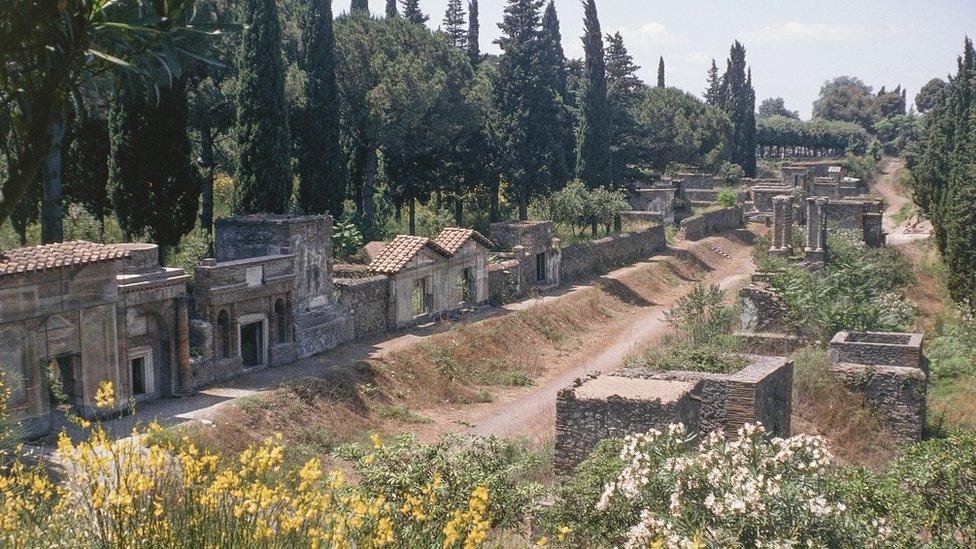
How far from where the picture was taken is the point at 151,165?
82.3 ft

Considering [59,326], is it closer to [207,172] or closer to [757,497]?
[207,172]

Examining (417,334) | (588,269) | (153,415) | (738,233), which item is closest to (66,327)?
(153,415)

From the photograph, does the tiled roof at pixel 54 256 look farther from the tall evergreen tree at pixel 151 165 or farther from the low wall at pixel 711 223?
the low wall at pixel 711 223

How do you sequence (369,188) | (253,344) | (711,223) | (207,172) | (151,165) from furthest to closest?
(711,223)
(369,188)
(207,172)
(151,165)
(253,344)

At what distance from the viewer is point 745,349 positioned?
2391 centimetres

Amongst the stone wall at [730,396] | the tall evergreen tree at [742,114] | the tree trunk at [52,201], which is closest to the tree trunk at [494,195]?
the tree trunk at [52,201]

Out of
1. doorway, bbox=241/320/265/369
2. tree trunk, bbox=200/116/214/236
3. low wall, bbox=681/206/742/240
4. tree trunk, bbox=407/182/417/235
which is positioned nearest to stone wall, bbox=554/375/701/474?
doorway, bbox=241/320/265/369

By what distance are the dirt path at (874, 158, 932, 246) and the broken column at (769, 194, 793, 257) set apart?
1630 cm

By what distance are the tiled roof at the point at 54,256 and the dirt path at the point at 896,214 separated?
Result: 43444 mm

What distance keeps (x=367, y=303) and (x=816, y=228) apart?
59.7 feet

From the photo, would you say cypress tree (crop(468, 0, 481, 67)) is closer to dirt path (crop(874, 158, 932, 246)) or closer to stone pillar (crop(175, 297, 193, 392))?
dirt path (crop(874, 158, 932, 246))

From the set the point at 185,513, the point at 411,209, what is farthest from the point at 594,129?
the point at 185,513

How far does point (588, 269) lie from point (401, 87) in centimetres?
1078

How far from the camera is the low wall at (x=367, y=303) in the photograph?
27234mm
